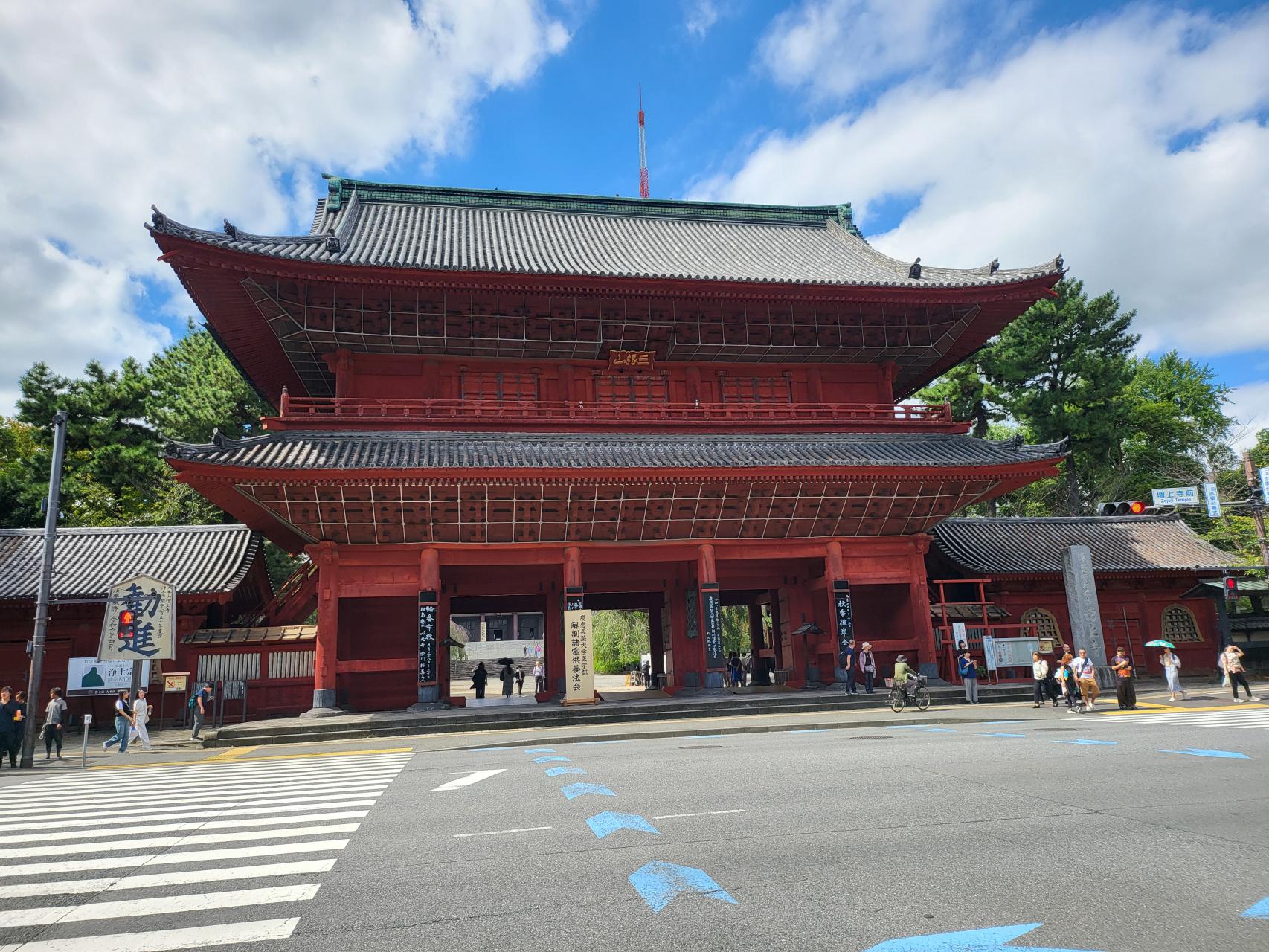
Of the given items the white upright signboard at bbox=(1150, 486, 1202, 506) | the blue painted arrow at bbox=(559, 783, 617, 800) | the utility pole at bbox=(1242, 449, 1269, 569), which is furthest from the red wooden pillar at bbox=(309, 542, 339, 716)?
the utility pole at bbox=(1242, 449, 1269, 569)

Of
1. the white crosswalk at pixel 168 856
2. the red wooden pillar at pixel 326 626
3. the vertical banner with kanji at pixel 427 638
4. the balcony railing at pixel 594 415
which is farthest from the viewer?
the balcony railing at pixel 594 415

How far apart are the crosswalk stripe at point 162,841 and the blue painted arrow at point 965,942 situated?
5.42m

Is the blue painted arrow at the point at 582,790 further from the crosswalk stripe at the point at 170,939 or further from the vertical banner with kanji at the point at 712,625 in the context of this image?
the vertical banner with kanji at the point at 712,625

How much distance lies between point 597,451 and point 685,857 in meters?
18.2

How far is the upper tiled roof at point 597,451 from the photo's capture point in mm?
21250

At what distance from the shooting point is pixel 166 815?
354 inches

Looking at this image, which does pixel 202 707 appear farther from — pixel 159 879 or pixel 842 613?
pixel 842 613

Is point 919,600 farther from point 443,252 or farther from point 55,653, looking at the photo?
point 55,653

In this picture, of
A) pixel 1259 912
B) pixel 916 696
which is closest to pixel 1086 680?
pixel 916 696

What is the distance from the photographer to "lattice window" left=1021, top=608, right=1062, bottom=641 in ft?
93.6

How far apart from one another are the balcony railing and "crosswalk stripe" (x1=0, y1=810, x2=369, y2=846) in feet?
50.9

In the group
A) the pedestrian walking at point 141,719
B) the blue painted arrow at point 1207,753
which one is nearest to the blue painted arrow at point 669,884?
the blue painted arrow at point 1207,753

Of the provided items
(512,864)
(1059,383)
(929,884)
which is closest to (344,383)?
(512,864)

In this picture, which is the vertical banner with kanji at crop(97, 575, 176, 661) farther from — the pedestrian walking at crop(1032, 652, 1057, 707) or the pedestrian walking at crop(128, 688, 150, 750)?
the pedestrian walking at crop(1032, 652, 1057, 707)
